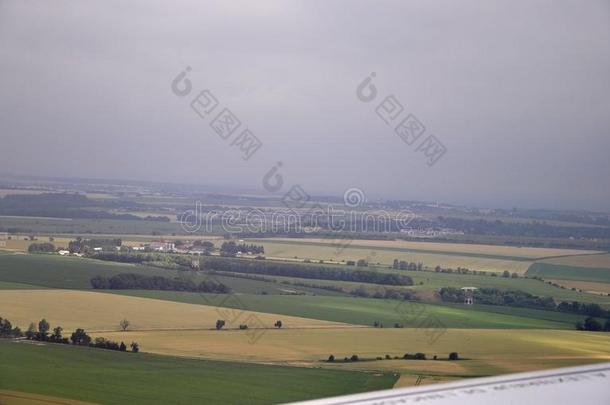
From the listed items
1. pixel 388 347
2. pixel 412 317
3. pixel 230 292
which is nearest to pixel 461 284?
pixel 412 317

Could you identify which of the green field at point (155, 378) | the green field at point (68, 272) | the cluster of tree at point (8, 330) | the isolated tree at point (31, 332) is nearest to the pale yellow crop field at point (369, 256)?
the green field at point (68, 272)

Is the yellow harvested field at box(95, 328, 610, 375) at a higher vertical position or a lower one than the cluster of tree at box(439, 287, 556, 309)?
lower

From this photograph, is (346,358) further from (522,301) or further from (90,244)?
(90,244)

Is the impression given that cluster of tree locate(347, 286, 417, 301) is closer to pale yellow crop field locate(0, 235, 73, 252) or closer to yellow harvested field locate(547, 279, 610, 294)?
yellow harvested field locate(547, 279, 610, 294)

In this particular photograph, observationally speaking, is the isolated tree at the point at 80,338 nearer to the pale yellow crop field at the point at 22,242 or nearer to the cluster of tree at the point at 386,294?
the pale yellow crop field at the point at 22,242

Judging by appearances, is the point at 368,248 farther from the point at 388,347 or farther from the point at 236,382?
the point at 236,382

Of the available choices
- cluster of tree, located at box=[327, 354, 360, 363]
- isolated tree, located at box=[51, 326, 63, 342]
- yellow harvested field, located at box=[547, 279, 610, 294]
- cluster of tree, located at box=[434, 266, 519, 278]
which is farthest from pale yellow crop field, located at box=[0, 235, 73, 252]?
yellow harvested field, located at box=[547, 279, 610, 294]
